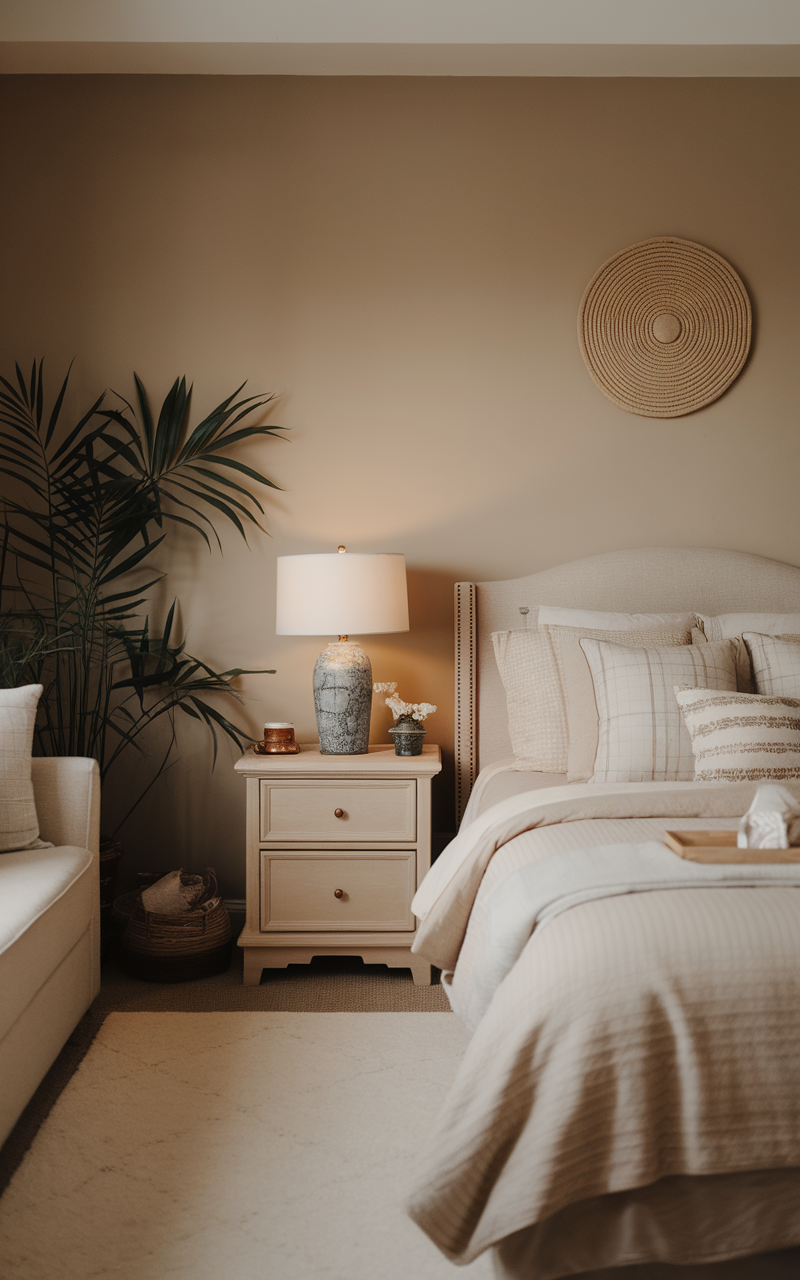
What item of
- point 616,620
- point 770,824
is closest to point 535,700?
point 616,620

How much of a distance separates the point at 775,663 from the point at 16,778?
1.99 metres

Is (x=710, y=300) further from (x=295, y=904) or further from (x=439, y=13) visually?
(x=295, y=904)

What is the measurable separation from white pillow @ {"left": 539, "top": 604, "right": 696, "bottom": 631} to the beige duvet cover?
4.47 feet

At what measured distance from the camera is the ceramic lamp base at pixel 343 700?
2566mm

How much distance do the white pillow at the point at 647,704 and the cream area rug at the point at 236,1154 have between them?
0.82 metres

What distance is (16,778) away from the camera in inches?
78.1

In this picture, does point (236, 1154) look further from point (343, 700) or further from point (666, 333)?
point (666, 333)

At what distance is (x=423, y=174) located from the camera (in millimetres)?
2861

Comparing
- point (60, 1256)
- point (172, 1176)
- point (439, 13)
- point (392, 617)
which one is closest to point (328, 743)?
point (392, 617)

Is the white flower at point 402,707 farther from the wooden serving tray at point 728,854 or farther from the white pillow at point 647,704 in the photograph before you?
the wooden serving tray at point 728,854

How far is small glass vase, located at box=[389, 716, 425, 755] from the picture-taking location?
2590 millimetres

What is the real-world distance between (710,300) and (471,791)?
6.13ft

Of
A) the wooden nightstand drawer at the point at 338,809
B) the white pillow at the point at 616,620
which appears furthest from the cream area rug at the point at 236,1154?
the white pillow at the point at 616,620

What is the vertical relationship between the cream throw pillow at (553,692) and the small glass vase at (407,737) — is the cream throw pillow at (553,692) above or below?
above
